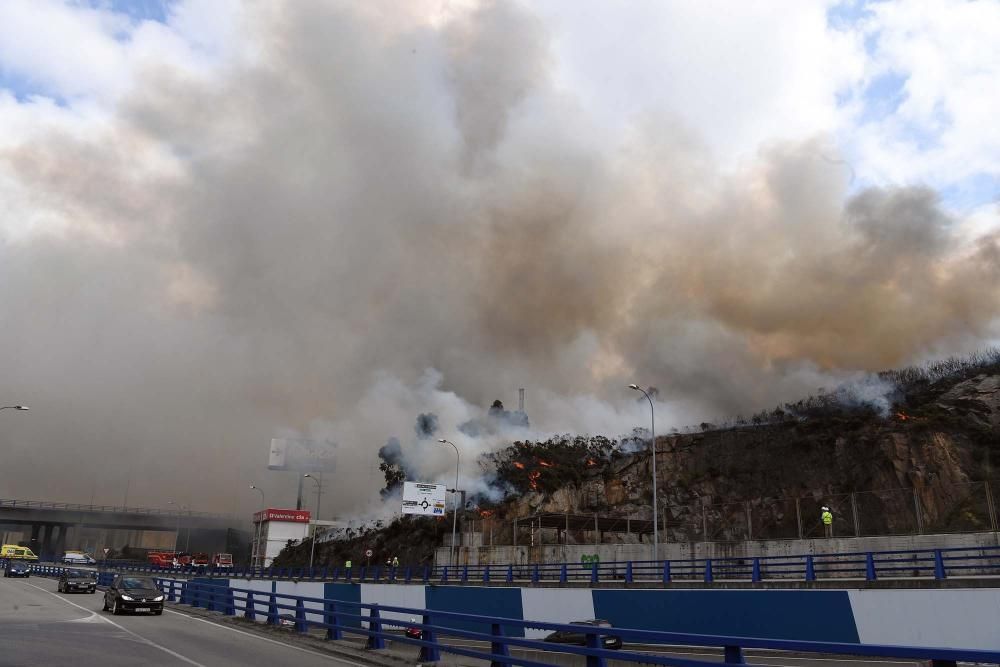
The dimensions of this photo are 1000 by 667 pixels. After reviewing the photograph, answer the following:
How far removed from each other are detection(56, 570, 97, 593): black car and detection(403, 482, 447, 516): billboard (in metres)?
35.7

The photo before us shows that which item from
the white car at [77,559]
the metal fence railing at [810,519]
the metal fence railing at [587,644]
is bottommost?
the white car at [77,559]

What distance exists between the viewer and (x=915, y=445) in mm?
68188

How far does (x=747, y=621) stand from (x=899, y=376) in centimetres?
8387

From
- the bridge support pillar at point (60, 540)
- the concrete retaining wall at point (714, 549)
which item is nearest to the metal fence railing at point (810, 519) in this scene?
the concrete retaining wall at point (714, 549)

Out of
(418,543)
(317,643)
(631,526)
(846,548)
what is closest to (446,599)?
(317,643)

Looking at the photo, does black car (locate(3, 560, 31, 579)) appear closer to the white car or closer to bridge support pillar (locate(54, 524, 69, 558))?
the white car

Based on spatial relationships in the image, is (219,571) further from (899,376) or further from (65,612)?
(899,376)

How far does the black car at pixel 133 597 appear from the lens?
84.4 ft

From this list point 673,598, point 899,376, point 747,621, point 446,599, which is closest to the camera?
point 747,621

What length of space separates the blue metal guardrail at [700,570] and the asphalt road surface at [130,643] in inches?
584

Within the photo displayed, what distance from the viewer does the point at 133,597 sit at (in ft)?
85.0

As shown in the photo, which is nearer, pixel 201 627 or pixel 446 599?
pixel 201 627

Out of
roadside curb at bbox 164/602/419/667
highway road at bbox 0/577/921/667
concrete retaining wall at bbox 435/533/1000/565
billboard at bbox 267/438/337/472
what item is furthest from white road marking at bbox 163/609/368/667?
billboard at bbox 267/438/337/472

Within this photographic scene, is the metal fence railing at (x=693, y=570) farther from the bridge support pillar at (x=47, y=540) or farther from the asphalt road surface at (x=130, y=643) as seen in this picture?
the bridge support pillar at (x=47, y=540)
